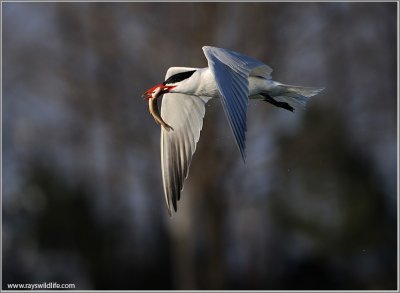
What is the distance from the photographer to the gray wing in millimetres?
5723

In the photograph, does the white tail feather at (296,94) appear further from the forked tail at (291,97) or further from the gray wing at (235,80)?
the gray wing at (235,80)

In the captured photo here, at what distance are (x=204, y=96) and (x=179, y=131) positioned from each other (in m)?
0.36

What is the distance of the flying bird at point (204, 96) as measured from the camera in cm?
590

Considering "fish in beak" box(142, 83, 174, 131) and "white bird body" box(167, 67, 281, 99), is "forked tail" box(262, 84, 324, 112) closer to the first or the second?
"white bird body" box(167, 67, 281, 99)

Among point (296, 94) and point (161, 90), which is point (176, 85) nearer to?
point (161, 90)

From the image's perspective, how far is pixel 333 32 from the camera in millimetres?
14555

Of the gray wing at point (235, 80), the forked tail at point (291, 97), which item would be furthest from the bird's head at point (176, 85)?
the forked tail at point (291, 97)

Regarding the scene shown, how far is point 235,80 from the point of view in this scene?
6.04 metres

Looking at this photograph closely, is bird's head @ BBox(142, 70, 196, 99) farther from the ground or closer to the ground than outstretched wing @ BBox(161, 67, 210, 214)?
farther from the ground

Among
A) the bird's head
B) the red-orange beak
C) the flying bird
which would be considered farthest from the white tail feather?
the red-orange beak

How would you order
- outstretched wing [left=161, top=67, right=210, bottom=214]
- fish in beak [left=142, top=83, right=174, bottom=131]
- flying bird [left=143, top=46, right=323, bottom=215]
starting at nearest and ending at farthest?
flying bird [left=143, top=46, right=323, bottom=215] → fish in beak [left=142, top=83, right=174, bottom=131] → outstretched wing [left=161, top=67, right=210, bottom=214]

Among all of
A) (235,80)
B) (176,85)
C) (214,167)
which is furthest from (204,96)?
(214,167)

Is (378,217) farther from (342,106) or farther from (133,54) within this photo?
(133,54)

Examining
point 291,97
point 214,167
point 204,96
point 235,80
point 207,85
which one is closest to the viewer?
point 235,80
